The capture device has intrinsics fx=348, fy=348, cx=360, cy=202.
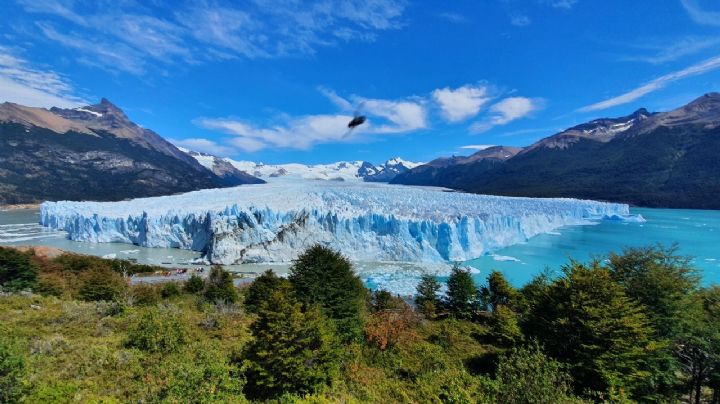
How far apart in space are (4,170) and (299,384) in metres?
139

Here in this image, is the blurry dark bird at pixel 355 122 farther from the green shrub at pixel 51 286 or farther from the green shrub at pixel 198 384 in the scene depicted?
the green shrub at pixel 51 286

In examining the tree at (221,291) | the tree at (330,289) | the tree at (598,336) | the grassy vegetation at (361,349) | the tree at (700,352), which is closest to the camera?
the grassy vegetation at (361,349)

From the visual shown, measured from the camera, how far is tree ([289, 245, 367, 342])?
490 inches

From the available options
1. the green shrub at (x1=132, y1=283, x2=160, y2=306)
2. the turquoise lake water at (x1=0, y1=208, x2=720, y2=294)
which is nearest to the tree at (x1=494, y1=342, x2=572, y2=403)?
the green shrub at (x1=132, y1=283, x2=160, y2=306)

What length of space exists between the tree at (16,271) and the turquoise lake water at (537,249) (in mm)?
13975

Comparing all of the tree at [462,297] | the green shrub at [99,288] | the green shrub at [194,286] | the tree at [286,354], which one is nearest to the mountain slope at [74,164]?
the green shrub at [194,286]

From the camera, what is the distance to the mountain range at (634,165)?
295 feet

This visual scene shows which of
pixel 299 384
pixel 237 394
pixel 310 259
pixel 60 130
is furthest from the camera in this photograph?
pixel 60 130

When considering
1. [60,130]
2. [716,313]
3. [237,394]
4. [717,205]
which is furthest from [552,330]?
[60,130]

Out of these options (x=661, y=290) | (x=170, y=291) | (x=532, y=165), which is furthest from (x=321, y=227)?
(x=532, y=165)

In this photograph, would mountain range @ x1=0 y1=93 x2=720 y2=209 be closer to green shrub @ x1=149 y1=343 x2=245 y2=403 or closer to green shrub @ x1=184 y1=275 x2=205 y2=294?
green shrub @ x1=184 y1=275 x2=205 y2=294

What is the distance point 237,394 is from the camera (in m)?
6.98

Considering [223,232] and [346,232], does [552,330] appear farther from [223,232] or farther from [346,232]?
[223,232]

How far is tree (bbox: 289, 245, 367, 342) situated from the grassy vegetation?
0.05 m
